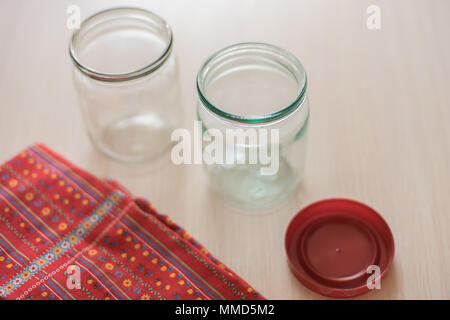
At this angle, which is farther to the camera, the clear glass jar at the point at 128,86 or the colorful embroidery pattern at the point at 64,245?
the clear glass jar at the point at 128,86

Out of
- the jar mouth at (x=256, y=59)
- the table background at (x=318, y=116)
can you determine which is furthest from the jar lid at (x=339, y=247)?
the jar mouth at (x=256, y=59)

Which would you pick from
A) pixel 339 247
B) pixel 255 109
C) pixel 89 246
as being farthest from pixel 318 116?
pixel 89 246

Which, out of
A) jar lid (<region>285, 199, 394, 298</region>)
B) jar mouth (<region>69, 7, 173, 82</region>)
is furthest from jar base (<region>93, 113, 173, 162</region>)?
jar lid (<region>285, 199, 394, 298</region>)

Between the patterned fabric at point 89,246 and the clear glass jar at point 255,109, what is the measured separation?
0.13 m

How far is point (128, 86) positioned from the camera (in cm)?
92

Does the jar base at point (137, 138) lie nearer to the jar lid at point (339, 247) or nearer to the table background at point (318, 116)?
the table background at point (318, 116)

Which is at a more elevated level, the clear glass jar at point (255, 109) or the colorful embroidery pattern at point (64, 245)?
the clear glass jar at point (255, 109)

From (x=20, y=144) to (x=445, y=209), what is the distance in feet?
2.27

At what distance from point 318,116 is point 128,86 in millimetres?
324

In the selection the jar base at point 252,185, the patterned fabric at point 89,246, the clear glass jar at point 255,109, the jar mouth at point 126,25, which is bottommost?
the patterned fabric at point 89,246

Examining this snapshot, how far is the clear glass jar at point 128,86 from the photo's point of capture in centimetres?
93

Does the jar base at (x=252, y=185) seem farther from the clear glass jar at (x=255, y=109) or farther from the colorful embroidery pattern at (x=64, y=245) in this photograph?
the colorful embroidery pattern at (x=64, y=245)
